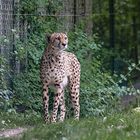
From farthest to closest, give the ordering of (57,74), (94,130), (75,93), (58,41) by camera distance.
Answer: (75,93), (57,74), (58,41), (94,130)

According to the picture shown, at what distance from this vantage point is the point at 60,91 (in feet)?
34.0

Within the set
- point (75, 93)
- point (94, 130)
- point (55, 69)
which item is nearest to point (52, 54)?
point (55, 69)

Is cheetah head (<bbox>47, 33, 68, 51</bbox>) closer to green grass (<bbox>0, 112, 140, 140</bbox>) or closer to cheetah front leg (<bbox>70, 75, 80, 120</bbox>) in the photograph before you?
cheetah front leg (<bbox>70, 75, 80, 120</bbox>)

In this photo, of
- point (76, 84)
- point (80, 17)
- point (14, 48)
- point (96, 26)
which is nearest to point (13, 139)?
point (76, 84)

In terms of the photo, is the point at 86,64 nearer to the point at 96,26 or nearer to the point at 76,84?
the point at 76,84

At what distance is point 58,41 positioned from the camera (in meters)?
10.2

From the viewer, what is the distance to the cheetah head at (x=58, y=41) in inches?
401

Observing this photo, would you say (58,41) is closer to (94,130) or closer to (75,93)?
(75,93)

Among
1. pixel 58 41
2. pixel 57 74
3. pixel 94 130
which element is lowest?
pixel 94 130

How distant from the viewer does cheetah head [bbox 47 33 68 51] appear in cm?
1018

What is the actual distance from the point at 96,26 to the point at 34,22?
27.2 ft

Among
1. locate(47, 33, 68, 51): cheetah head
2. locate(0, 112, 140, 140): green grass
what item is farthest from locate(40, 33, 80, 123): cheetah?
locate(0, 112, 140, 140): green grass

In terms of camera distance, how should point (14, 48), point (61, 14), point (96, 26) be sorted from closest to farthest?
point (14, 48), point (61, 14), point (96, 26)

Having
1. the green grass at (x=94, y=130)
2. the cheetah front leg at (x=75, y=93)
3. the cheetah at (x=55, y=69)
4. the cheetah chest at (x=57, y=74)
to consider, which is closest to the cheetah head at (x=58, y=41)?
the cheetah at (x=55, y=69)
